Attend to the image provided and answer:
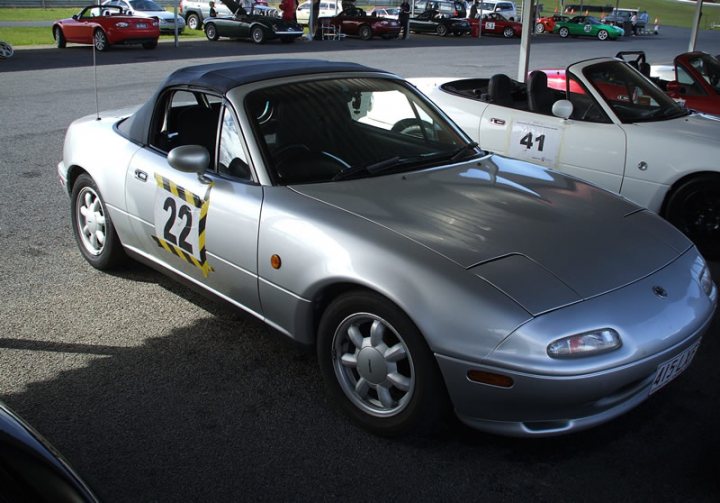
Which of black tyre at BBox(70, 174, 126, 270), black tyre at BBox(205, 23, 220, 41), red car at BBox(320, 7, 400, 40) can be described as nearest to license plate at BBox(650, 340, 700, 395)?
black tyre at BBox(70, 174, 126, 270)

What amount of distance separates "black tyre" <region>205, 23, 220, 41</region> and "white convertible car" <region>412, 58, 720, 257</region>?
20.5 metres

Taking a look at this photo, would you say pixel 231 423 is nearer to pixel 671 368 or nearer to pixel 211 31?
pixel 671 368

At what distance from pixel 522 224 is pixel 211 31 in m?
24.2

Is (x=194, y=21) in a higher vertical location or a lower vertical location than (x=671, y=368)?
higher

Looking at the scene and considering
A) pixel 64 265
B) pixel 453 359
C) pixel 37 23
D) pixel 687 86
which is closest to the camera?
pixel 453 359

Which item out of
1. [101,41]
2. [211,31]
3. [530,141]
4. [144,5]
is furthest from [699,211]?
[144,5]

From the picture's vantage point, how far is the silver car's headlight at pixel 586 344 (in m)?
2.55

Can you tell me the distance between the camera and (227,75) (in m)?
3.83

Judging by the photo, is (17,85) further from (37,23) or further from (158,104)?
(37,23)

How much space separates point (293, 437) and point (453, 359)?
825 mm

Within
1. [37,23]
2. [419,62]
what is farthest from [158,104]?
[37,23]

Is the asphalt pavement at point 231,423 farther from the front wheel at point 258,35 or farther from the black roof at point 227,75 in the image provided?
the front wheel at point 258,35

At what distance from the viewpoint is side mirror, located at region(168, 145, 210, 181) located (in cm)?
346

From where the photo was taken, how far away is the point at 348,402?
122 inches
